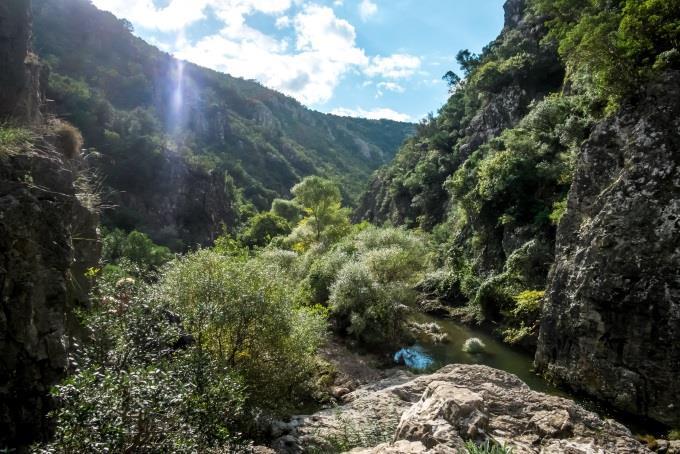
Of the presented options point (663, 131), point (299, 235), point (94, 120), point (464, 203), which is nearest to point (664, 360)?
point (663, 131)

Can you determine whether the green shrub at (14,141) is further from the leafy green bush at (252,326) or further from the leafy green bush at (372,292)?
the leafy green bush at (372,292)

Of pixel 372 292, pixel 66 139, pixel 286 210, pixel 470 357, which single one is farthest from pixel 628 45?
pixel 286 210

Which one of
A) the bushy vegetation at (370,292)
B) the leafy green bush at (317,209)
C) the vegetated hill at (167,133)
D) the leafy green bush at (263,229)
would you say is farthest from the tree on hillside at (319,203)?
the bushy vegetation at (370,292)

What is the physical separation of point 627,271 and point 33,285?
20528 mm

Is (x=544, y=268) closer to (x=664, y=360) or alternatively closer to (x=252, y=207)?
(x=664, y=360)

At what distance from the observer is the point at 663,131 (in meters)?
18.2

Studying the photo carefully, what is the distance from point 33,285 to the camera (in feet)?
31.3

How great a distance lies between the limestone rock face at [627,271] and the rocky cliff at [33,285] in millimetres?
19705

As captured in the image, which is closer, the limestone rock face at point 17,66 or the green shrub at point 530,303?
the limestone rock face at point 17,66

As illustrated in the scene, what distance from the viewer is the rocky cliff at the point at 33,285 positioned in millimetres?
8867

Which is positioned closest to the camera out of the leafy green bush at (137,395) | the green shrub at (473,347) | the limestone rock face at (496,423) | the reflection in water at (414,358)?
the leafy green bush at (137,395)

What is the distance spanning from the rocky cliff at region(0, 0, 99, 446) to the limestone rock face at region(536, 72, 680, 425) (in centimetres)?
1971

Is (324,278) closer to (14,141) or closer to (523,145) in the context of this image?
(523,145)

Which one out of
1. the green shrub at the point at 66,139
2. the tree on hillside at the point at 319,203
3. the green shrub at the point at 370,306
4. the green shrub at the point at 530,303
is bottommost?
the green shrub at the point at 370,306
